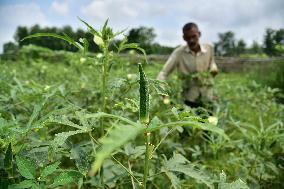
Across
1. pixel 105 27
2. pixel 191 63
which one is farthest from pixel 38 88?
pixel 191 63

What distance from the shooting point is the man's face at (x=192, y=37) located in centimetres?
433

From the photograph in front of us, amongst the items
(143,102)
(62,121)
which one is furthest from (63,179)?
(143,102)

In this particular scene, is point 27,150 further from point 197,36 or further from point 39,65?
point 39,65

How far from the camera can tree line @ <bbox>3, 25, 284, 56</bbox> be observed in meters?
3.97

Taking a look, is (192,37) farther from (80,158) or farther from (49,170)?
(49,170)

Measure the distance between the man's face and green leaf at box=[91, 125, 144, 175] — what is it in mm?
3723

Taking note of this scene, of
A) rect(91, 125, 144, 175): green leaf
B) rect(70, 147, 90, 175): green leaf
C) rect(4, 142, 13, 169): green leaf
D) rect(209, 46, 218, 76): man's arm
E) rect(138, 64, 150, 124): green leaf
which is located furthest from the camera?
rect(209, 46, 218, 76): man's arm

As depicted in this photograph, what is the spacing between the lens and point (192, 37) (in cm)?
436

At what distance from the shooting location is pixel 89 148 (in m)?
1.63

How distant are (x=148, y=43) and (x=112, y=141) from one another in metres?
5.23

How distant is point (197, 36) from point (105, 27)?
3.05 metres

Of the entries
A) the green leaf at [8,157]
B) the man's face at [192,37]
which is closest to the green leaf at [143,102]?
the green leaf at [8,157]

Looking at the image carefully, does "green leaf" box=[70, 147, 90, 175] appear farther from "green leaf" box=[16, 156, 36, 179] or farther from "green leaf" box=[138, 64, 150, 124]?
"green leaf" box=[138, 64, 150, 124]

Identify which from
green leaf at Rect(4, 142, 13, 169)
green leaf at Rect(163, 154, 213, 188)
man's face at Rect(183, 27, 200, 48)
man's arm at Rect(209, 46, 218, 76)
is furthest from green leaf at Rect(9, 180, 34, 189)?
man's face at Rect(183, 27, 200, 48)
